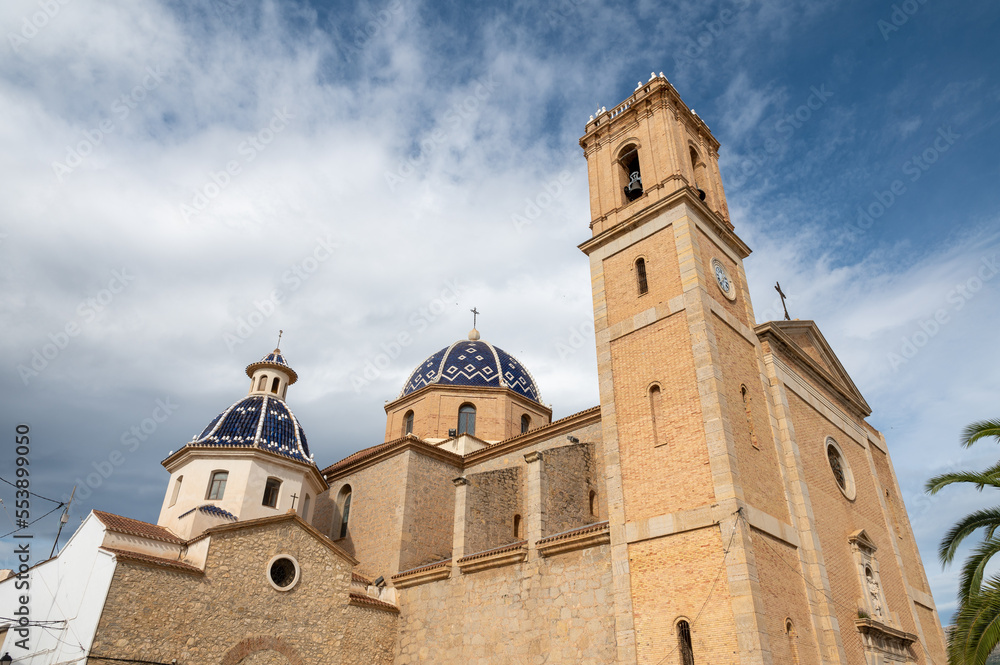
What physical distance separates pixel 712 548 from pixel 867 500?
8.27 metres

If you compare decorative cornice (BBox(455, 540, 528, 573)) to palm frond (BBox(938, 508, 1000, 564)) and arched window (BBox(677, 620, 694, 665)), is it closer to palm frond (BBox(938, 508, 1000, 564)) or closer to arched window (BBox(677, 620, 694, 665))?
arched window (BBox(677, 620, 694, 665))

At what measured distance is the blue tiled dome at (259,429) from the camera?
1612 cm

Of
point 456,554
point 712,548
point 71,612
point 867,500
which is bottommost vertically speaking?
point 71,612

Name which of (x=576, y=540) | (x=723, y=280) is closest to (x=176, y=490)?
(x=576, y=540)

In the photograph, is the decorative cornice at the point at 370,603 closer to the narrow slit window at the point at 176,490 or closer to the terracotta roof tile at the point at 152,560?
the terracotta roof tile at the point at 152,560

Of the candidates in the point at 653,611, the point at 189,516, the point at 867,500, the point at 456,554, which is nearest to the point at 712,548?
the point at 653,611

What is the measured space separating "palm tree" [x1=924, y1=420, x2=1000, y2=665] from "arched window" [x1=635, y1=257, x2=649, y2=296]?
6603 mm

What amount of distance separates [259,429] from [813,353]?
49.1ft

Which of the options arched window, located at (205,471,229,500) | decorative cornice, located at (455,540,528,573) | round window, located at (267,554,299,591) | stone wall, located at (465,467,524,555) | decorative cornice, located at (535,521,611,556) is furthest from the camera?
stone wall, located at (465,467,524,555)

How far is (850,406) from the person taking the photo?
60.8 feet

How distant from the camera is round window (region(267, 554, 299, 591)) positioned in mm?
13469

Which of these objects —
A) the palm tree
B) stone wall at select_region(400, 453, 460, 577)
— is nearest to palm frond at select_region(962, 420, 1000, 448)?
the palm tree

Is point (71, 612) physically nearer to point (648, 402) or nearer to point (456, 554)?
point (456, 554)

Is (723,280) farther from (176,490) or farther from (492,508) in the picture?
(176,490)
